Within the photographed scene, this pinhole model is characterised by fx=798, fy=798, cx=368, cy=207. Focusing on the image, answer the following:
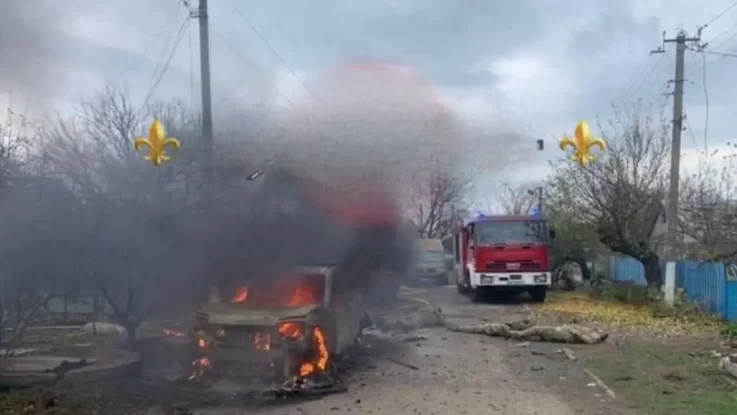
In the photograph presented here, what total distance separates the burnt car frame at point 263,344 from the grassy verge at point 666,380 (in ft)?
13.8

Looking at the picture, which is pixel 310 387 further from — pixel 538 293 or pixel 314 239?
pixel 538 293

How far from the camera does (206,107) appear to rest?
15.7 m

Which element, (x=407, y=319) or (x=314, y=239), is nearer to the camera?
(x=314, y=239)

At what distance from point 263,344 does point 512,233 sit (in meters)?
15.7

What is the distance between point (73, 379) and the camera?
408 inches

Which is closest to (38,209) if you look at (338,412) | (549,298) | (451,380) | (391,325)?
(338,412)

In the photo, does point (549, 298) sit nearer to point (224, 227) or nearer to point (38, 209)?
point (224, 227)

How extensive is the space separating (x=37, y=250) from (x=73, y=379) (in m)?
1.94

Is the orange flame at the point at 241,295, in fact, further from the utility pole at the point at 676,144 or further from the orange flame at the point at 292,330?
the utility pole at the point at 676,144

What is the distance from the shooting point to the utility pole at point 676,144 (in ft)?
73.3

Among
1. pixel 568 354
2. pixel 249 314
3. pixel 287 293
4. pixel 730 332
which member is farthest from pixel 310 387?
pixel 730 332

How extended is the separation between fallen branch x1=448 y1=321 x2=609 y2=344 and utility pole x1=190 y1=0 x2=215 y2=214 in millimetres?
6924

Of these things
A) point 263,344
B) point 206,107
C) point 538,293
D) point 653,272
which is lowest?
point 538,293

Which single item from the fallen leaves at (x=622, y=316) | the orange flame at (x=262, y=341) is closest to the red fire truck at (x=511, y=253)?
the fallen leaves at (x=622, y=316)
